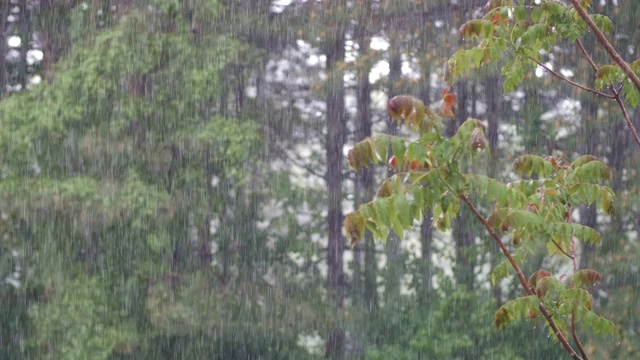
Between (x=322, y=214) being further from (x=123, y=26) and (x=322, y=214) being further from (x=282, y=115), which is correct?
(x=123, y=26)

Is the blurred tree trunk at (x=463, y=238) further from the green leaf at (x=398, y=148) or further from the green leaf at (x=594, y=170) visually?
the green leaf at (x=398, y=148)

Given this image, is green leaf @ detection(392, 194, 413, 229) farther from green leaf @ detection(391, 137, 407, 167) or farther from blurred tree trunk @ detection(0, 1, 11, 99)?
blurred tree trunk @ detection(0, 1, 11, 99)

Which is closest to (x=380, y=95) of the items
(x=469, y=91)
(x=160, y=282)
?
(x=469, y=91)

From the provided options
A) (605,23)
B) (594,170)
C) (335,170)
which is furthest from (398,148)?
(335,170)

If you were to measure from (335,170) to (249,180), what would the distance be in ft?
4.59

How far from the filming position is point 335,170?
46.5 feet

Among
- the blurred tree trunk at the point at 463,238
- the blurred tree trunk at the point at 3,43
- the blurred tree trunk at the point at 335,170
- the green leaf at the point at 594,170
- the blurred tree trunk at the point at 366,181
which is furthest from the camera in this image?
the blurred tree trunk at the point at 3,43

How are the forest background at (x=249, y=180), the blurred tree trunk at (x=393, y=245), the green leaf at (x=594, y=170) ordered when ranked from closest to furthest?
the green leaf at (x=594, y=170) → the forest background at (x=249, y=180) → the blurred tree trunk at (x=393, y=245)

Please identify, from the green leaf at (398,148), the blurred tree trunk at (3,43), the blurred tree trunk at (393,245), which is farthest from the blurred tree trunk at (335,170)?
the green leaf at (398,148)

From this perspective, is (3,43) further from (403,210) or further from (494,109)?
(403,210)

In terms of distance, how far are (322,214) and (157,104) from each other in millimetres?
3504

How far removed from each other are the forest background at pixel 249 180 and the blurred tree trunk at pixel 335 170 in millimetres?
33

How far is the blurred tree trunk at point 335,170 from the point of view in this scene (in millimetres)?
13344

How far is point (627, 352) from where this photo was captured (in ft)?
36.7
